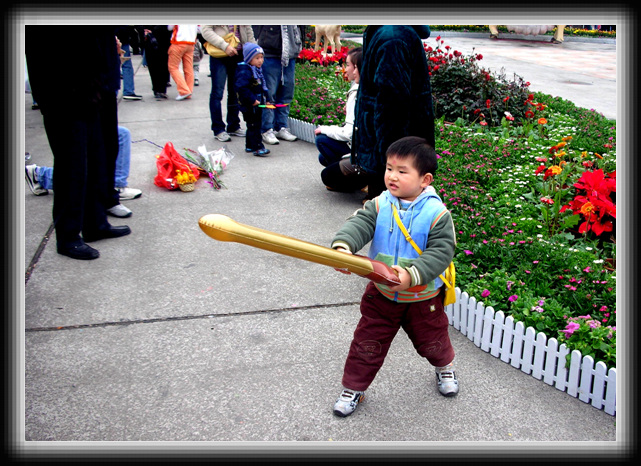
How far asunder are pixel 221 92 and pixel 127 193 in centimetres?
230

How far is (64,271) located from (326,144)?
8.63ft

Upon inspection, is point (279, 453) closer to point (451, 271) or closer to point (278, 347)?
point (278, 347)

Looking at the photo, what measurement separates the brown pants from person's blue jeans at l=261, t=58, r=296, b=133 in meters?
4.73

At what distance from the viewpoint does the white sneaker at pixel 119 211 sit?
480 centimetres

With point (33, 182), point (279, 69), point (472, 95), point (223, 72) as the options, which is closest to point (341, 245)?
point (33, 182)

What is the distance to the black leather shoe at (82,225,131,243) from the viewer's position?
14.3 ft

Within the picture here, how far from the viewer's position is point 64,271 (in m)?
3.91

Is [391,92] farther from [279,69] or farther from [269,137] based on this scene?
[269,137]

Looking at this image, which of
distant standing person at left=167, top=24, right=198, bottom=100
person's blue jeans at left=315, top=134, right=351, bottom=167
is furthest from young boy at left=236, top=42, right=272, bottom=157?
distant standing person at left=167, top=24, right=198, bottom=100

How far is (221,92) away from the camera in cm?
697

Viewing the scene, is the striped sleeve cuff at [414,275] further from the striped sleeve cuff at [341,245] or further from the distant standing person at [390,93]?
the distant standing person at [390,93]

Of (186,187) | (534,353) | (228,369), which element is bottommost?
(228,369)

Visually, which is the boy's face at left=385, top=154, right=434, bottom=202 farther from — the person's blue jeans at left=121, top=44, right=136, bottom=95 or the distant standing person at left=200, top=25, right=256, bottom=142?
the person's blue jeans at left=121, top=44, right=136, bottom=95

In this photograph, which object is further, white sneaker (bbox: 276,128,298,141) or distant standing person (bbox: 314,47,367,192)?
white sneaker (bbox: 276,128,298,141)
